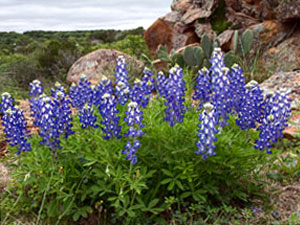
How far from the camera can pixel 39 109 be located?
136 inches

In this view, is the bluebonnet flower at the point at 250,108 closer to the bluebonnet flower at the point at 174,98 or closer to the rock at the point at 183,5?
the bluebonnet flower at the point at 174,98

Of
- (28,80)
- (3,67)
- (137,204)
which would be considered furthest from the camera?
(28,80)

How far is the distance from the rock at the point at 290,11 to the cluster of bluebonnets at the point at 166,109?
616 cm

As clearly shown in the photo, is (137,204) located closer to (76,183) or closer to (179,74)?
(76,183)

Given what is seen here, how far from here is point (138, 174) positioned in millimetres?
3125

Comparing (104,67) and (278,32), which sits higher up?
(278,32)

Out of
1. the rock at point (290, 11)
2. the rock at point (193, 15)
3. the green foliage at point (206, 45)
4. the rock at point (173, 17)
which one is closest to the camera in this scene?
the green foliage at point (206, 45)

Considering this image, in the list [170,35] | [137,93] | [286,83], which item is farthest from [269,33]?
[137,93]

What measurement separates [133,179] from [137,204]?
0.34 metres

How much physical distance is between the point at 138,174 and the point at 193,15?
30.5 feet

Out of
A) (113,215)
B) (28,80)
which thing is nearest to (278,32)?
(113,215)

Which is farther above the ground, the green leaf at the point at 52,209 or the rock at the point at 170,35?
the rock at the point at 170,35

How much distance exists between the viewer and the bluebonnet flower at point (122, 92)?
3537mm

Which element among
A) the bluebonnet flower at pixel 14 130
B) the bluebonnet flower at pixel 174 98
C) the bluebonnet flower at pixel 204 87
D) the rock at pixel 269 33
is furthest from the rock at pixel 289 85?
the bluebonnet flower at pixel 14 130
